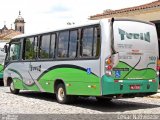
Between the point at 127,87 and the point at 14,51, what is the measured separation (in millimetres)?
7466

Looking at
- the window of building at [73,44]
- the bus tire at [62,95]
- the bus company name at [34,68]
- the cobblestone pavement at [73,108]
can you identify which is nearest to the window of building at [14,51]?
the bus company name at [34,68]

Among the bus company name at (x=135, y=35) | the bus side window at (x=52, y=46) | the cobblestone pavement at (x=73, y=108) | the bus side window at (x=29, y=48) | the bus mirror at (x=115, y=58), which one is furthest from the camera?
the bus side window at (x=29, y=48)

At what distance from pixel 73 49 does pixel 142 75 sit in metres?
2.44

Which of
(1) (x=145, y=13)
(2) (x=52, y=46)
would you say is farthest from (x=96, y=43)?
(1) (x=145, y=13)

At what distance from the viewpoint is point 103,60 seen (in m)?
12.8

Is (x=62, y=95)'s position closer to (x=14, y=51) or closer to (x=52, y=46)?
(x=52, y=46)

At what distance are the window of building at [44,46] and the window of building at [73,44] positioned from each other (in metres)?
1.68

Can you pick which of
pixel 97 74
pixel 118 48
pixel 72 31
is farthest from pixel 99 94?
pixel 72 31

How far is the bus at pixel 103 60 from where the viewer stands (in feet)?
42.2

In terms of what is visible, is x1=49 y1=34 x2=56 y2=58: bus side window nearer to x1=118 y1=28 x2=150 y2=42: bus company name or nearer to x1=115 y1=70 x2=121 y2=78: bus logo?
x1=118 y1=28 x2=150 y2=42: bus company name

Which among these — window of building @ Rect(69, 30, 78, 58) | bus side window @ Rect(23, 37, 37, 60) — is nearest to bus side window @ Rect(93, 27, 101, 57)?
window of building @ Rect(69, 30, 78, 58)

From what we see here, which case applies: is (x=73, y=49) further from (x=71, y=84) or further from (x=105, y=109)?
(x=105, y=109)

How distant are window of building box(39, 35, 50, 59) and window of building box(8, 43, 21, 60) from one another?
238 centimetres

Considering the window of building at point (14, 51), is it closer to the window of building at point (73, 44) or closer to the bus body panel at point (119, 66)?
the bus body panel at point (119, 66)
